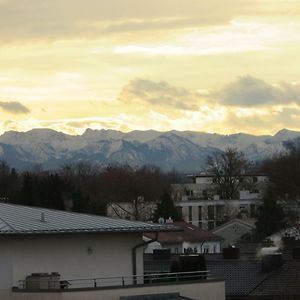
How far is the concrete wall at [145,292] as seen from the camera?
34844mm

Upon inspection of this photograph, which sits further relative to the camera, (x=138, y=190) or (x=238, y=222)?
(x=138, y=190)

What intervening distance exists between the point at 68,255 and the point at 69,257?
0.07 m

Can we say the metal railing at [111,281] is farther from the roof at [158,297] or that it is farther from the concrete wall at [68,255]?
the roof at [158,297]

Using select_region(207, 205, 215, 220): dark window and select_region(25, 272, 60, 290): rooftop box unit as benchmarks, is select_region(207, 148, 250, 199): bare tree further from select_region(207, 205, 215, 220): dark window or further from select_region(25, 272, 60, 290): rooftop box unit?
select_region(25, 272, 60, 290): rooftop box unit

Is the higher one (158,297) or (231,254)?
(231,254)

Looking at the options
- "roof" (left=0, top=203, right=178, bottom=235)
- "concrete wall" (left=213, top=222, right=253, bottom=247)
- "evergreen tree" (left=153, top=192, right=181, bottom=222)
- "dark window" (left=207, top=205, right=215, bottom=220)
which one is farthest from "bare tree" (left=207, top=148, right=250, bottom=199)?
"roof" (left=0, top=203, right=178, bottom=235)

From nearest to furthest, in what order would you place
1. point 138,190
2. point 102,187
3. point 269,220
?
point 269,220 → point 138,190 → point 102,187

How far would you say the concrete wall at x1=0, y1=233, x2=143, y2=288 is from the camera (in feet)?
118

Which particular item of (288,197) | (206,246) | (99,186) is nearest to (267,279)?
(206,246)

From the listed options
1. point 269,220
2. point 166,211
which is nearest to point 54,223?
point 269,220

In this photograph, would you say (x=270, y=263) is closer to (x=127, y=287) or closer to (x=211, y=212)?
(x=127, y=287)

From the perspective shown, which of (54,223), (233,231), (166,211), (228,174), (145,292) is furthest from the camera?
(228,174)

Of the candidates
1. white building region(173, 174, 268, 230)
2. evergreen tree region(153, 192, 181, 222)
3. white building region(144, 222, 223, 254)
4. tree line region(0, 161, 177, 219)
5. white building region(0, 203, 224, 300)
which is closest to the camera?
white building region(0, 203, 224, 300)

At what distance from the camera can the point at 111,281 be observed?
3866 centimetres
